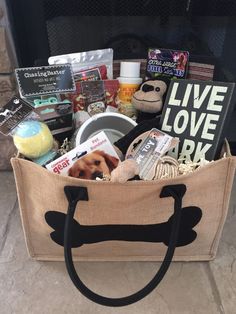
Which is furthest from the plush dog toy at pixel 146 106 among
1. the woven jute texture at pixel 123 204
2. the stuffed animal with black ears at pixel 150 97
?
the woven jute texture at pixel 123 204

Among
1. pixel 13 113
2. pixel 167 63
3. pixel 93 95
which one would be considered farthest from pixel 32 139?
pixel 167 63

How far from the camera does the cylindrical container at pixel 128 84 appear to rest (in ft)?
2.15

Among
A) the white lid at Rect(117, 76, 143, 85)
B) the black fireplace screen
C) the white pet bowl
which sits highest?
the black fireplace screen

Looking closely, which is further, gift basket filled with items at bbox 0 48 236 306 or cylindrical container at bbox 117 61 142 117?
cylindrical container at bbox 117 61 142 117

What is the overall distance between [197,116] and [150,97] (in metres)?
0.11

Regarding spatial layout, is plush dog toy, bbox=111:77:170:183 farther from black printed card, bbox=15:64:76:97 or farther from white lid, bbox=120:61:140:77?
black printed card, bbox=15:64:76:97

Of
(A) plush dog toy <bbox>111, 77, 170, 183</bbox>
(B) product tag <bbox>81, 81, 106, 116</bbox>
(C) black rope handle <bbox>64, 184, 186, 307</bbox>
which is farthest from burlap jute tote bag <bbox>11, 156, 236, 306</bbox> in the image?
(B) product tag <bbox>81, 81, 106, 116</bbox>

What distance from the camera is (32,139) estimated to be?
496 mm

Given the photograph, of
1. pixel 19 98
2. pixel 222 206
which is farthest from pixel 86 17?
pixel 222 206

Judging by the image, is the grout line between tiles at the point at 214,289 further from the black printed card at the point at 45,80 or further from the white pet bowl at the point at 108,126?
the black printed card at the point at 45,80

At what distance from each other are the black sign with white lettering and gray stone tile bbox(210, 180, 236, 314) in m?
0.21

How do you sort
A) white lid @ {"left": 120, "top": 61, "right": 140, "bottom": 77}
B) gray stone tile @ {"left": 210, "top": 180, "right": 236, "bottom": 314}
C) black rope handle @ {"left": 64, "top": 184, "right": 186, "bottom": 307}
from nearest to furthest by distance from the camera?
black rope handle @ {"left": 64, "top": 184, "right": 186, "bottom": 307} < gray stone tile @ {"left": 210, "top": 180, "right": 236, "bottom": 314} < white lid @ {"left": 120, "top": 61, "right": 140, "bottom": 77}

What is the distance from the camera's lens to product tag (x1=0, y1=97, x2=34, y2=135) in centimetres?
55

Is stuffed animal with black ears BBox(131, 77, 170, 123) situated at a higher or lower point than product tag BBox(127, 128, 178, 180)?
higher
